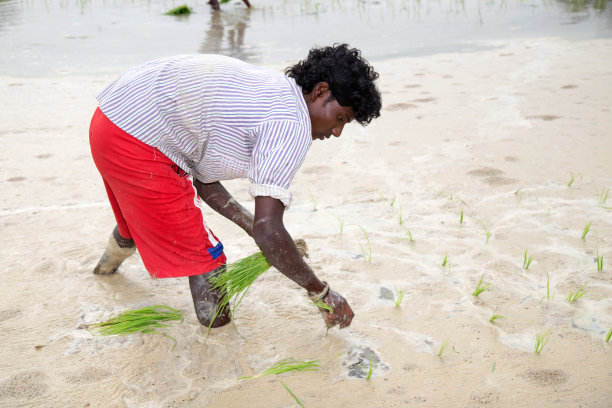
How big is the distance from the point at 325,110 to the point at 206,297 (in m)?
0.89

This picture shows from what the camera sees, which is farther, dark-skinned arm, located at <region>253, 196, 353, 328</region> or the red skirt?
the red skirt

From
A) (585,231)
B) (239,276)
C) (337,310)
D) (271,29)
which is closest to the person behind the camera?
(337,310)

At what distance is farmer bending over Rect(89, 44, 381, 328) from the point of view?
1.68 m

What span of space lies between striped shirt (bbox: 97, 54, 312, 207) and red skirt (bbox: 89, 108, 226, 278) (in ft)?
0.18

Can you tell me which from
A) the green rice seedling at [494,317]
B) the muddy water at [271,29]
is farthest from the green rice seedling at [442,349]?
the muddy water at [271,29]

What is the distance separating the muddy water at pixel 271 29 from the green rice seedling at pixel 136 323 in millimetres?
5552

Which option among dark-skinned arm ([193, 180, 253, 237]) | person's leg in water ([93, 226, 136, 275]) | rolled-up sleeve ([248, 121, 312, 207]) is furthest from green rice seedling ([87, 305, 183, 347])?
rolled-up sleeve ([248, 121, 312, 207])

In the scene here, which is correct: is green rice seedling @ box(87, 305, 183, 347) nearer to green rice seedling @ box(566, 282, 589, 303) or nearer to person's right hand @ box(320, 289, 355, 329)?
person's right hand @ box(320, 289, 355, 329)

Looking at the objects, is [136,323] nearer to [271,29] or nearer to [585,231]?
[585,231]

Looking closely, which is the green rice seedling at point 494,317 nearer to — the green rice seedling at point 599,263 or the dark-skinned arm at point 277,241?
the green rice seedling at point 599,263

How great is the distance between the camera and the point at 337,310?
1990 mm

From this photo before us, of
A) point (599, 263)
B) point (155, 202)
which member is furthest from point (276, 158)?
point (599, 263)

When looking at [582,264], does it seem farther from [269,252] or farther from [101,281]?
[101,281]

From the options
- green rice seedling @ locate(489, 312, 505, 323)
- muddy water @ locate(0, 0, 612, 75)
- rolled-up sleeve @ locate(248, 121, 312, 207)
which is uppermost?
muddy water @ locate(0, 0, 612, 75)
